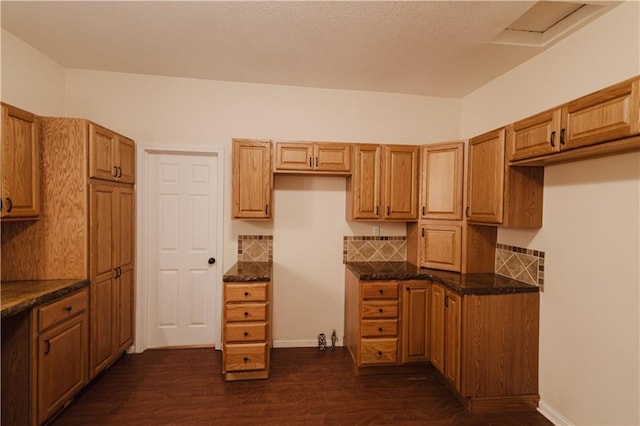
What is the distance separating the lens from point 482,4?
5.76 ft

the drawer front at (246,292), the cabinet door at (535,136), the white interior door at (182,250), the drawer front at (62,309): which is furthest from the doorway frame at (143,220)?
the cabinet door at (535,136)

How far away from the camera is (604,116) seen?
1464 mm

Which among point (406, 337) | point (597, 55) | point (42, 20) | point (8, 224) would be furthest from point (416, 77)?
point (8, 224)

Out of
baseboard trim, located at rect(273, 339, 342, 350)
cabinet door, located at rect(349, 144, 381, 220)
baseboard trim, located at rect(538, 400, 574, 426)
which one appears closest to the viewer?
baseboard trim, located at rect(538, 400, 574, 426)

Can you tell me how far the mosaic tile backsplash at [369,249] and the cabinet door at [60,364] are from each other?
2.37 meters

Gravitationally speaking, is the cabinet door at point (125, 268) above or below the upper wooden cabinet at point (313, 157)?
below

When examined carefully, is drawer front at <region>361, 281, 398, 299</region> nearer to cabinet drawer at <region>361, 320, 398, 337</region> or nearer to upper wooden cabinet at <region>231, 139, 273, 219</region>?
cabinet drawer at <region>361, 320, 398, 337</region>

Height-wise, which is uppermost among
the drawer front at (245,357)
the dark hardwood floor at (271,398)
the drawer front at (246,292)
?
the drawer front at (246,292)

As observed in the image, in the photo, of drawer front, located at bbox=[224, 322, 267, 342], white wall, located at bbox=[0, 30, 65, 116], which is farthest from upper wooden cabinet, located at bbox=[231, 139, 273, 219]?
white wall, located at bbox=[0, 30, 65, 116]

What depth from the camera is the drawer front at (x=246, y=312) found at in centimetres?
242

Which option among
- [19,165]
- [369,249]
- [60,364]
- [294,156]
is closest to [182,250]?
[60,364]

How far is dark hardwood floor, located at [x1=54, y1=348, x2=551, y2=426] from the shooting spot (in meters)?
2.03

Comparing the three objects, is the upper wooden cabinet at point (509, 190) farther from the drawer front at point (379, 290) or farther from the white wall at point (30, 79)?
the white wall at point (30, 79)

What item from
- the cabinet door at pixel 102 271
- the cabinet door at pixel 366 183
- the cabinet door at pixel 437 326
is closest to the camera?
the cabinet door at pixel 102 271
